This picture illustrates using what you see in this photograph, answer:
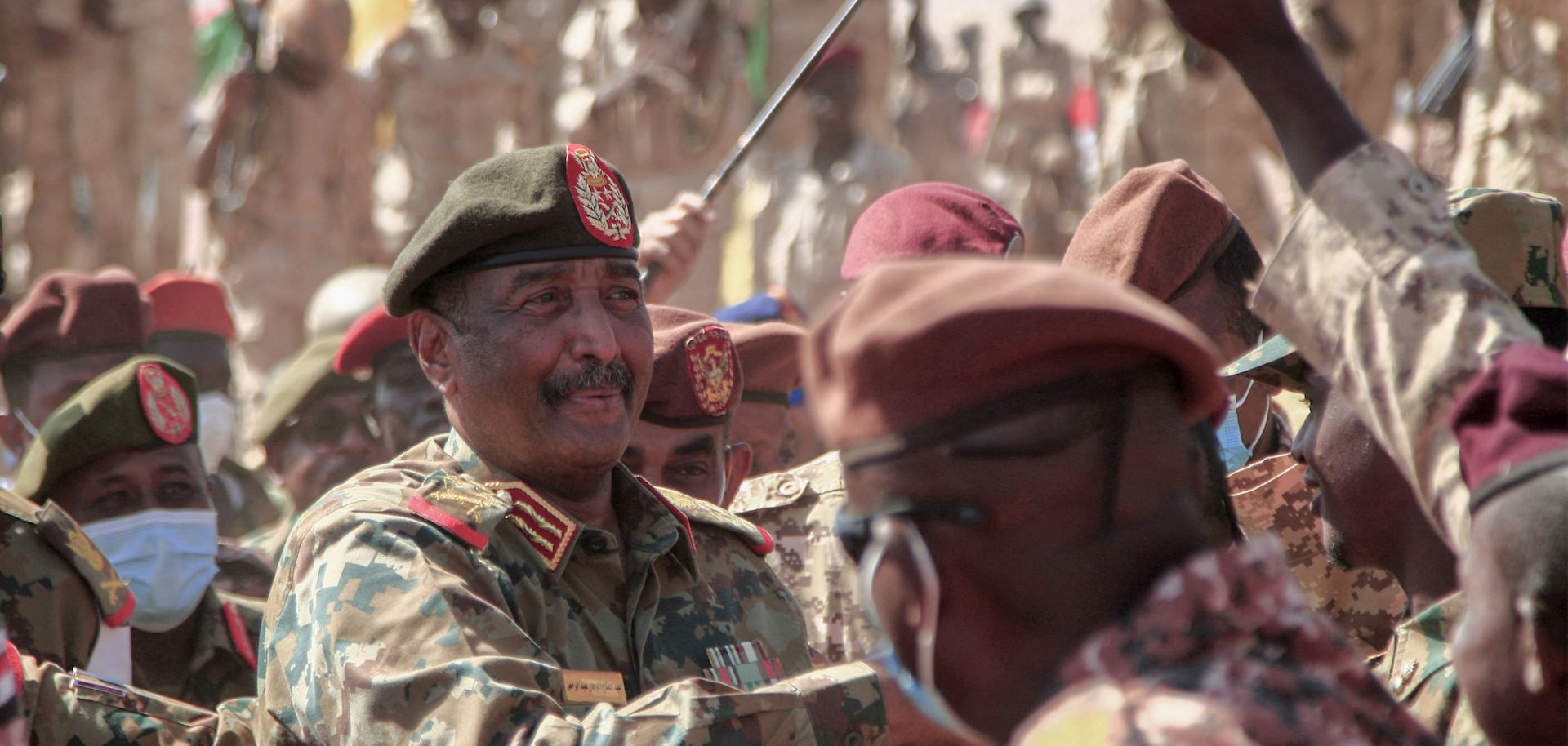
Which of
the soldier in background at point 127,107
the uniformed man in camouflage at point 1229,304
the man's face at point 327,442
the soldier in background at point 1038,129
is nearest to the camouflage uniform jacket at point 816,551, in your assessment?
the uniformed man in camouflage at point 1229,304

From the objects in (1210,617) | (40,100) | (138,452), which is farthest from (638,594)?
(40,100)

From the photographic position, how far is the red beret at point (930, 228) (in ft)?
14.4

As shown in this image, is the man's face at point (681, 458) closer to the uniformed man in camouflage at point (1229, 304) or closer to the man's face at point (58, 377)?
the uniformed man in camouflage at point (1229, 304)

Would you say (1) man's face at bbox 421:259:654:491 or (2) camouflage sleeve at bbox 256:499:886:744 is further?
(1) man's face at bbox 421:259:654:491

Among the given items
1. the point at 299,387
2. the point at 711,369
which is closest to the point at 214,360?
the point at 299,387

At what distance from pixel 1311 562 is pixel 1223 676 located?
208 cm

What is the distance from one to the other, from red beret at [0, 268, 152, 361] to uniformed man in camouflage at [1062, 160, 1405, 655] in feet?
11.8

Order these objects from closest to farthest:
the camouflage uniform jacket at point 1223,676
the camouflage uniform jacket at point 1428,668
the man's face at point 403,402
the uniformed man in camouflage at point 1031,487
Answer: the camouflage uniform jacket at point 1223,676, the uniformed man in camouflage at point 1031,487, the camouflage uniform jacket at point 1428,668, the man's face at point 403,402

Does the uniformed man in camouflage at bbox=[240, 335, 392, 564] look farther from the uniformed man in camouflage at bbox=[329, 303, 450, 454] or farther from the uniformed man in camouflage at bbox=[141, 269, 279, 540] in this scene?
the uniformed man in camouflage at bbox=[141, 269, 279, 540]

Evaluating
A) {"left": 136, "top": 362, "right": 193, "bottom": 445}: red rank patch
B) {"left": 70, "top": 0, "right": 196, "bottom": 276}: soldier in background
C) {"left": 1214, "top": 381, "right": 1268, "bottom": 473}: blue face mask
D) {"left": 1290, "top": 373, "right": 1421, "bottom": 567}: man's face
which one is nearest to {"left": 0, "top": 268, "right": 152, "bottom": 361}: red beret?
{"left": 136, "top": 362, "right": 193, "bottom": 445}: red rank patch

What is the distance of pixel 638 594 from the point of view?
311 centimetres

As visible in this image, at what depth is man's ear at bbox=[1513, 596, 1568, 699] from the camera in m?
1.69

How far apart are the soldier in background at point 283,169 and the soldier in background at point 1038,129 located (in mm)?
6733

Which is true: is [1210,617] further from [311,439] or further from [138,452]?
[311,439]
